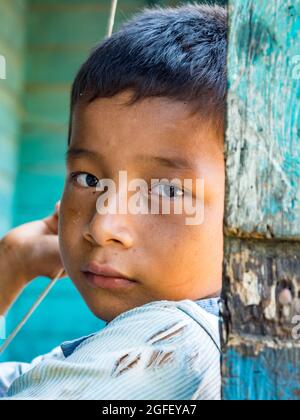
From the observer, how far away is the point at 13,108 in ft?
12.3

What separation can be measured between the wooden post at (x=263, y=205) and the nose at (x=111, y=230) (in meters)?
0.51

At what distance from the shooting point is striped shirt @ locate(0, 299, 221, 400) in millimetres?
943

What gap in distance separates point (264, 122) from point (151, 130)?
579 millimetres

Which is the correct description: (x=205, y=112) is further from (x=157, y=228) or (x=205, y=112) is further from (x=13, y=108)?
(x=13, y=108)

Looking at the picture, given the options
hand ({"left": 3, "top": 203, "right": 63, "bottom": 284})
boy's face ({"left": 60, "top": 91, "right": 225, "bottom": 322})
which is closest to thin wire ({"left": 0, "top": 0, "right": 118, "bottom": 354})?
hand ({"left": 3, "top": 203, "right": 63, "bottom": 284})

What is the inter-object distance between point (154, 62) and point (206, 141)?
7.7 inches

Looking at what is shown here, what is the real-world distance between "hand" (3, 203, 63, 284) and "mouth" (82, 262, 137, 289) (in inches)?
26.9

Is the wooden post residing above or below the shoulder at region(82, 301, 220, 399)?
above

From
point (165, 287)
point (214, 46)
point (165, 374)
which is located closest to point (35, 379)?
point (165, 374)

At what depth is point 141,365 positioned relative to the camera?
0.96m

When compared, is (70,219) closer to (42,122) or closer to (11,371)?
(11,371)

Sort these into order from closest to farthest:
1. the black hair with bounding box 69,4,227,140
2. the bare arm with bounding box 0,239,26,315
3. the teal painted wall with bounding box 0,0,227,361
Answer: the black hair with bounding box 69,4,227,140 < the bare arm with bounding box 0,239,26,315 < the teal painted wall with bounding box 0,0,227,361

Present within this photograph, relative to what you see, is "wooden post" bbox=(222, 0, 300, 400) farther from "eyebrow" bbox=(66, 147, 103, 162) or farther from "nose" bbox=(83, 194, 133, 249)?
"eyebrow" bbox=(66, 147, 103, 162)

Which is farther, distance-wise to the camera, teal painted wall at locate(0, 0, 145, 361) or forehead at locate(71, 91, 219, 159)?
teal painted wall at locate(0, 0, 145, 361)
